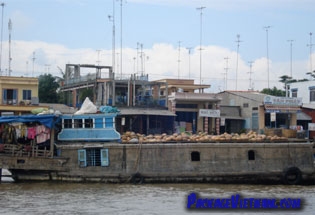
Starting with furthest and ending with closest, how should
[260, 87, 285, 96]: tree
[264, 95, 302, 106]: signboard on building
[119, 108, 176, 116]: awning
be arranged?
[260, 87, 285, 96]: tree, [264, 95, 302, 106]: signboard on building, [119, 108, 176, 116]: awning

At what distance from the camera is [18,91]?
41.2 meters

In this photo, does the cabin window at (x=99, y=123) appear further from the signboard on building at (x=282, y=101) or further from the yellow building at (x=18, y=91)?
the signboard on building at (x=282, y=101)

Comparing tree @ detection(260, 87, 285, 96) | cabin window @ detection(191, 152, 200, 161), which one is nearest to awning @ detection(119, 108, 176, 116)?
cabin window @ detection(191, 152, 200, 161)

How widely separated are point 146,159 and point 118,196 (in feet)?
15.3

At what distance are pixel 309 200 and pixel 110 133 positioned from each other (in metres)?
9.69

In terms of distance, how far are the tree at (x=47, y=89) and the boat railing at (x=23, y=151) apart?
74.4ft

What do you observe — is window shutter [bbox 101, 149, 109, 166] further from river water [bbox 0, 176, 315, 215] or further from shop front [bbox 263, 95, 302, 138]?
shop front [bbox 263, 95, 302, 138]

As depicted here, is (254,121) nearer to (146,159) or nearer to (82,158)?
(146,159)

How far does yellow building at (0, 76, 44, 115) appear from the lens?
132ft

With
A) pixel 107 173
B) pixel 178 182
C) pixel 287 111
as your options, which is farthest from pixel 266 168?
pixel 287 111

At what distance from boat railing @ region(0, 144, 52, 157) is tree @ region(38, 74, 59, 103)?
2269 centimetres

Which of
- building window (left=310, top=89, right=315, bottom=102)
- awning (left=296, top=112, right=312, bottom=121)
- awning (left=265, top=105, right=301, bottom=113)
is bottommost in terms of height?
awning (left=296, top=112, right=312, bottom=121)

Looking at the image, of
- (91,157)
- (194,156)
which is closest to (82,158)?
(91,157)

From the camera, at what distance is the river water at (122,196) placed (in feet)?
66.1
